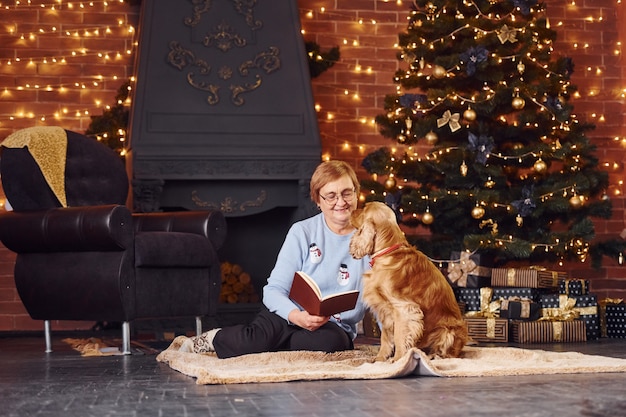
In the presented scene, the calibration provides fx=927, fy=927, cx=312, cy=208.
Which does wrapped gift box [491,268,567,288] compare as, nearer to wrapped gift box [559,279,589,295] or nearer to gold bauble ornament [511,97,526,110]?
wrapped gift box [559,279,589,295]

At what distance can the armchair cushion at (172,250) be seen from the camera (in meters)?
4.55

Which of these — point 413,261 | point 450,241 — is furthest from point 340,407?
point 450,241

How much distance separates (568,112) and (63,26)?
345 centimetres

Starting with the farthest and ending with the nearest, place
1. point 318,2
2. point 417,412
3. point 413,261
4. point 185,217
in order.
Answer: point 318,2 → point 185,217 → point 413,261 → point 417,412

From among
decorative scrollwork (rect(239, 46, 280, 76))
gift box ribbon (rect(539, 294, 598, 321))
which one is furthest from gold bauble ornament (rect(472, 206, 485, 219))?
decorative scrollwork (rect(239, 46, 280, 76))

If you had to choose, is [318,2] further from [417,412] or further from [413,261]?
[417,412]

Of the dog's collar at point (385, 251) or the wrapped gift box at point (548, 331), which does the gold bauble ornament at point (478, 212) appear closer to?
the wrapped gift box at point (548, 331)

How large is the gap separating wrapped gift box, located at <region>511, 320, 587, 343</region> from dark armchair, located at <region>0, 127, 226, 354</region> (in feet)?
5.51

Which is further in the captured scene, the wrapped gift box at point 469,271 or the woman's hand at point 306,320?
the wrapped gift box at point 469,271

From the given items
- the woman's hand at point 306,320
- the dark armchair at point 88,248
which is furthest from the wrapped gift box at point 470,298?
the woman's hand at point 306,320

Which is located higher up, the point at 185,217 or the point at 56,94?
the point at 56,94

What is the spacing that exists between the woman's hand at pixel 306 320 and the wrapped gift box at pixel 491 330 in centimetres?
188

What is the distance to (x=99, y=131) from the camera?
6.27m

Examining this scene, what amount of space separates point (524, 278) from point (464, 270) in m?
0.34
